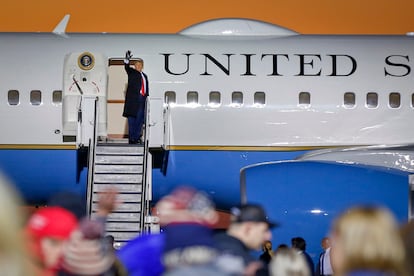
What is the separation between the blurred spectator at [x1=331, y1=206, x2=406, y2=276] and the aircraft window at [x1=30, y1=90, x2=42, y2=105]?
1269 cm

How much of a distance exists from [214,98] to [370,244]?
12.5 metres

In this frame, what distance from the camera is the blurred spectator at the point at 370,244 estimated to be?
14.9 ft

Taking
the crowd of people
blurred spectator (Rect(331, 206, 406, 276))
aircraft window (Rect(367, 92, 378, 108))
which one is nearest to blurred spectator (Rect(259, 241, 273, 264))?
aircraft window (Rect(367, 92, 378, 108))

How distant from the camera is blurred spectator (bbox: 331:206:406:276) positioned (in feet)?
14.9

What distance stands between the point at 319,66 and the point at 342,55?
0.48 metres

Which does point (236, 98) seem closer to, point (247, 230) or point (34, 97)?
point (34, 97)

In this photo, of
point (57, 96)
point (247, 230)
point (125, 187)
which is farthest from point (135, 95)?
point (247, 230)

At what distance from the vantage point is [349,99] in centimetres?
1717

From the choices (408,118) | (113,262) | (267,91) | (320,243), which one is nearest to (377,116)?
(408,118)

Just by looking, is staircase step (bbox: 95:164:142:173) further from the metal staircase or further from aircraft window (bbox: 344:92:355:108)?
aircraft window (bbox: 344:92:355:108)

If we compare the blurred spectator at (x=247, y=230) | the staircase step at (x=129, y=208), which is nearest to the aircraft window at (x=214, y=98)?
the staircase step at (x=129, y=208)

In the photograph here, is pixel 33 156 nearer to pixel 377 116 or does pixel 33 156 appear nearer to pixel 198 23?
pixel 198 23

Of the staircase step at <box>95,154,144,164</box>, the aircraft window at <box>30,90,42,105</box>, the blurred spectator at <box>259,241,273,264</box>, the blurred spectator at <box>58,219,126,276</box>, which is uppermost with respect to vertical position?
the aircraft window at <box>30,90,42,105</box>

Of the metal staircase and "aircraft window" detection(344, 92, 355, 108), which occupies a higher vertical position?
"aircraft window" detection(344, 92, 355, 108)
